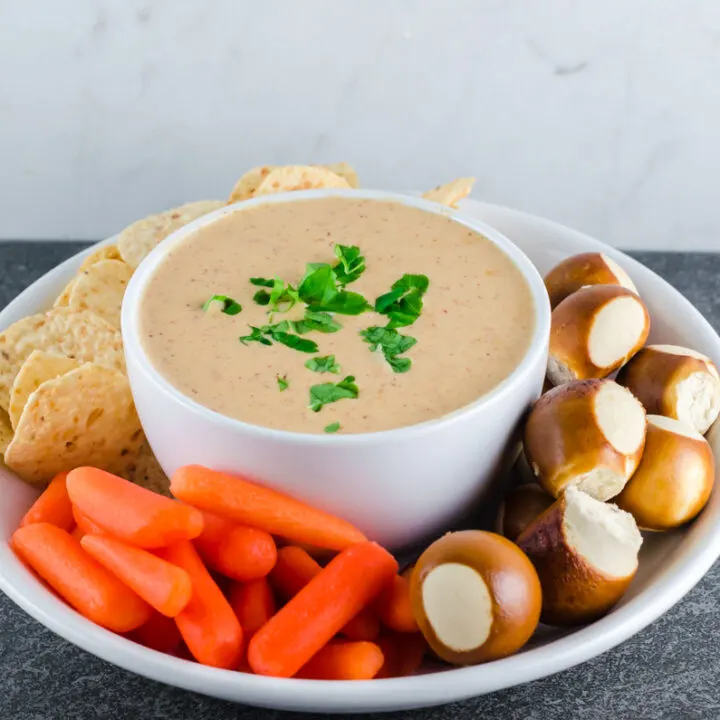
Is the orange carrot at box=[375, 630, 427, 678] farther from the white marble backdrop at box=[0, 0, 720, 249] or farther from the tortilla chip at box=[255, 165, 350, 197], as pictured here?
the white marble backdrop at box=[0, 0, 720, 249]

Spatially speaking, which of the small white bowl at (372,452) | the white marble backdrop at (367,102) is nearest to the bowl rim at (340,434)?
the small white bowl at (372,452)

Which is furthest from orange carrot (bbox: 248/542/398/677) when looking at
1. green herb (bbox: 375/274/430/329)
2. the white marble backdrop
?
the white marble backdrop

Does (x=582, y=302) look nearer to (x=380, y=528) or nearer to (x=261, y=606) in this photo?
(x=380, y=528)

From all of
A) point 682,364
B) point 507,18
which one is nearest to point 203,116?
point 507,18

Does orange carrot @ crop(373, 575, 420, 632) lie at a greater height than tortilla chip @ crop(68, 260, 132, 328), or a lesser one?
lesser

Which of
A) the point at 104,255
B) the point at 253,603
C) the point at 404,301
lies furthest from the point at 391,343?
the point at 104,255

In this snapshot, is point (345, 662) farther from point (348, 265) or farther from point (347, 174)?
point (347, 174)
